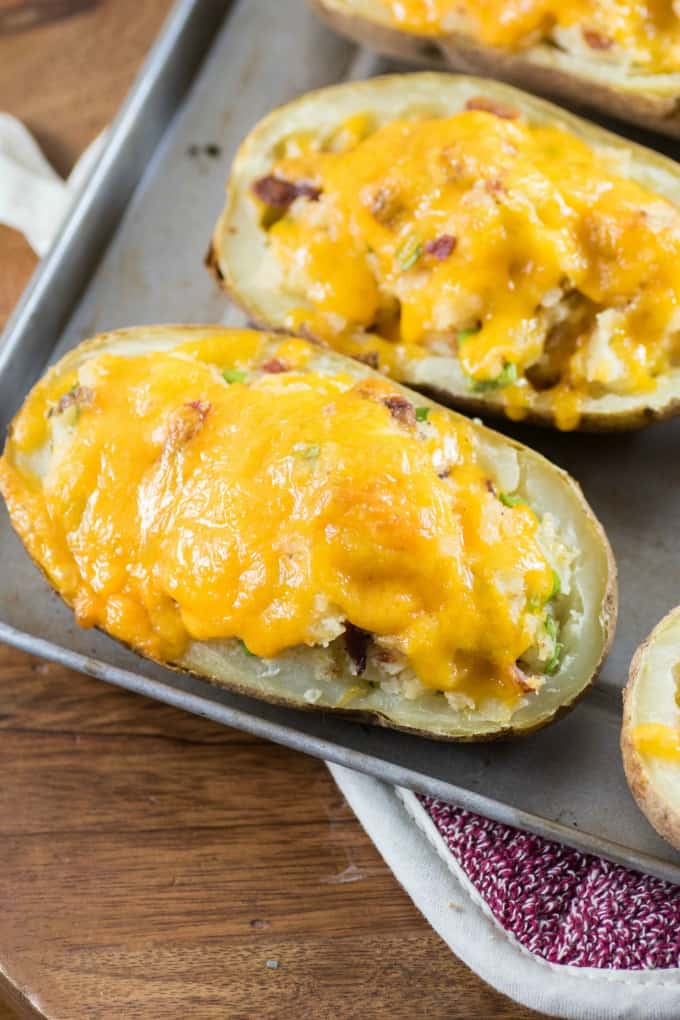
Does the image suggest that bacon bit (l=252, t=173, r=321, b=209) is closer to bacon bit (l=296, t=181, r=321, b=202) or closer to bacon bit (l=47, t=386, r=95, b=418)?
bacon bit (l=296, t=181, r=321, b=202)

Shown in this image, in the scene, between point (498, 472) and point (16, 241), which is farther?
point (16, 241)

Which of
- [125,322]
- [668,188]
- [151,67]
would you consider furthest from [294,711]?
[151,67]

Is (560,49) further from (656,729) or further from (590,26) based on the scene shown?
(656,729)

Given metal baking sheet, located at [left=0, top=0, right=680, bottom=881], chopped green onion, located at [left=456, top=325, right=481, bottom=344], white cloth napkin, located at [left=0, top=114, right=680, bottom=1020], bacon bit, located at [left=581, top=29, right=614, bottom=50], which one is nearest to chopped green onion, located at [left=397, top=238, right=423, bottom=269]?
chopped green onion, located at [left=456, top=325, right=481, bottom=344]

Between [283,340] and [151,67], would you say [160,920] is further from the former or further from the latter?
[151,67]

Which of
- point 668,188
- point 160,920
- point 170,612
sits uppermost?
point 668,188

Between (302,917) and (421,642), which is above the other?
(421,642)

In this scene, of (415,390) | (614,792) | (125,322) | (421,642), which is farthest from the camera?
(125,322)

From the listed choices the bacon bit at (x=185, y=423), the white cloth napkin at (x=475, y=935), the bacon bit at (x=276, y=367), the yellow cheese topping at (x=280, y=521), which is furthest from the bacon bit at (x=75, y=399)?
the white cloth napkin at (x=475, y=935)
